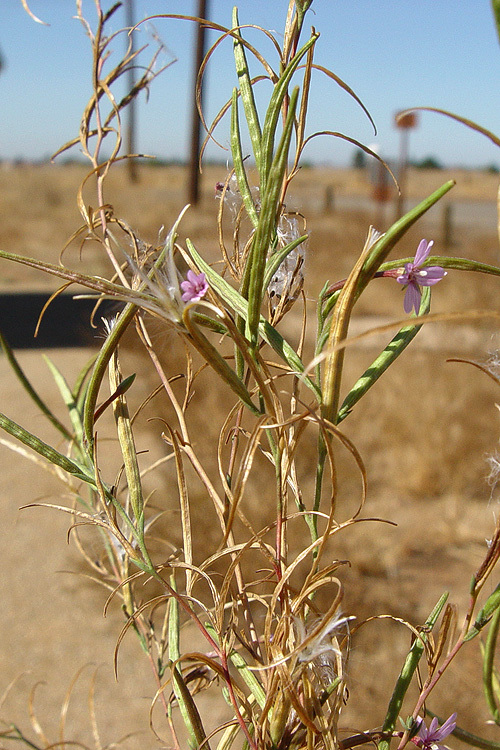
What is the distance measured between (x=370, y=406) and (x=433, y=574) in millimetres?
948

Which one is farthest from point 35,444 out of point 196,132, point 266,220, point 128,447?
point 196,132

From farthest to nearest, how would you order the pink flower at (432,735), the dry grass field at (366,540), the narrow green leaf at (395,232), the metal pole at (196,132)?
1. the metal pole at (196,132)
2. the dry grass field at (366,540)
3. the pink flower at (432,735)
4. the narrow green leaf at (395,232)

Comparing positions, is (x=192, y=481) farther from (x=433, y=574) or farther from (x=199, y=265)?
(x=199, y=265)

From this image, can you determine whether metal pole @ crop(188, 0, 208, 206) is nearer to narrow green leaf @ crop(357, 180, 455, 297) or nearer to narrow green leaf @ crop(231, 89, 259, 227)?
narrow green leaf @ crop(231, 89, 259, 227)

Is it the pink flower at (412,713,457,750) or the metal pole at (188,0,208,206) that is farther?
the metal pole at (188,0,208,206)

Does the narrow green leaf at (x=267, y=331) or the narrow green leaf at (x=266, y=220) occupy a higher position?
the narrow green leaf at (x=266, y=220)

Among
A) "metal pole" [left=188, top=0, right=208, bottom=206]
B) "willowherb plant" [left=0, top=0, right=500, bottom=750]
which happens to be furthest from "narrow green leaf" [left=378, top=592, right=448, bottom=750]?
"metal pole" [left=188, top=0, right=208, bottom=206]

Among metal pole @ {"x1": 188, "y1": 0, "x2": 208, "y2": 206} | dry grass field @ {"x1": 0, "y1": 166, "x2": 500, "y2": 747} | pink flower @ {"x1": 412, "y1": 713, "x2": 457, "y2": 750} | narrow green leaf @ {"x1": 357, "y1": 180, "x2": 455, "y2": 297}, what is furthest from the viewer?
metal pole @ {"x1": 188, "y1": 0, "x2": 208, "y2": 206}

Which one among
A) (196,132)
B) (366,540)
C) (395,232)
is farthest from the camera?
(196,132)

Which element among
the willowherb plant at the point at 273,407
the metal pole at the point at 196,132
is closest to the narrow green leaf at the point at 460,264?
the willowherb plant at the point at 273,407

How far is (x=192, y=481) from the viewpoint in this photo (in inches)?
79.9

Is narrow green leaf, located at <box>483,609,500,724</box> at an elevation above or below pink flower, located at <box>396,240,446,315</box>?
below

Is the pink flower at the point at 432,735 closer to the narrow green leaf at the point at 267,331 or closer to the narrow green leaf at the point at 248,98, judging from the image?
the narrow green leaf at the point at 267,331

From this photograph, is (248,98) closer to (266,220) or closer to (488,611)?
(266,220)
